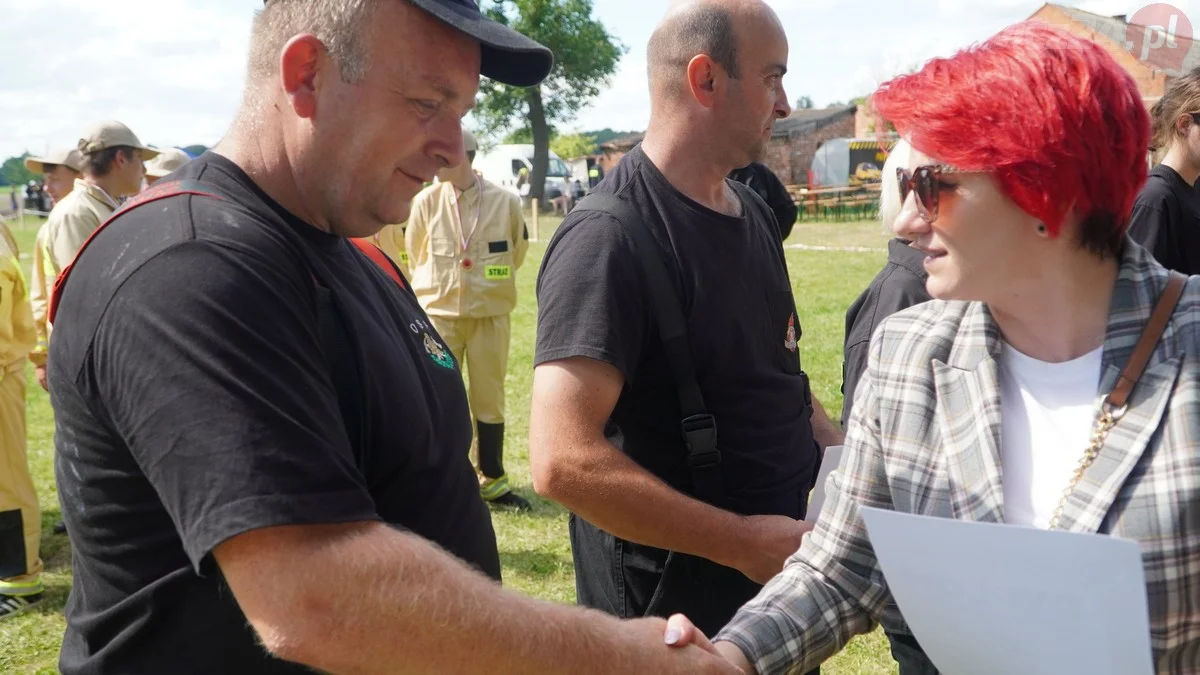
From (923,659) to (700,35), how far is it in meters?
1.72

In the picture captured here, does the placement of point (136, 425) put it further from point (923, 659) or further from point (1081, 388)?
point (923, 659)

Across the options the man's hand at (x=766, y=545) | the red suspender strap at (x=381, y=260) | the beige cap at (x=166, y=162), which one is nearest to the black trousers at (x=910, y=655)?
the man's hand at (x=766, y=545)

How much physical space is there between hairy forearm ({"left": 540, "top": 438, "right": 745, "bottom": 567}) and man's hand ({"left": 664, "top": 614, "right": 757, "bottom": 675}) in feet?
1.59

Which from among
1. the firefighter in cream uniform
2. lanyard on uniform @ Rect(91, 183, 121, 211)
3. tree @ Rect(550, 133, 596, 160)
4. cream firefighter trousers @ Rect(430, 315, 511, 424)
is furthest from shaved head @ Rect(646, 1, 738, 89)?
tree @ Rect(550, 133, 596, 160)

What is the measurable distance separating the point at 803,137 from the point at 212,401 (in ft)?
178

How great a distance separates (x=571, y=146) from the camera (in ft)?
235

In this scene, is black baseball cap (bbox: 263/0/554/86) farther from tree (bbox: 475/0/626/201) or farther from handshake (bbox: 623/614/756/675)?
tree (bbox: 475/0/626/201)

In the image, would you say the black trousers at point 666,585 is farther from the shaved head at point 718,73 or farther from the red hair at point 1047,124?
the red hair at point 1047,124

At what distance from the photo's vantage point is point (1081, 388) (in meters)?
1.74

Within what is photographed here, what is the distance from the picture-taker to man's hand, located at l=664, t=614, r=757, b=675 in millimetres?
1846

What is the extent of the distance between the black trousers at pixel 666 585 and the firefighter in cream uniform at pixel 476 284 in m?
4.10

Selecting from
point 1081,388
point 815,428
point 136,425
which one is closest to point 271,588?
point 136,425

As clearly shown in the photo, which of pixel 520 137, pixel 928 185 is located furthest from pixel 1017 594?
pixel 520 137

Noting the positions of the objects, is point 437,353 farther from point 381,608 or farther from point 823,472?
point 823,472
